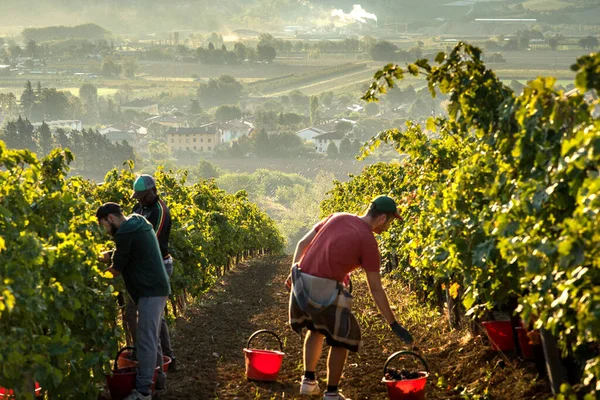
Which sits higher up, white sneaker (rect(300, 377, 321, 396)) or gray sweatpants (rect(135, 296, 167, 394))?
gray sweatpants (rect(135, 296, 167, 394))

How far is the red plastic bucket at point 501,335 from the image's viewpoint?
8.94 metres

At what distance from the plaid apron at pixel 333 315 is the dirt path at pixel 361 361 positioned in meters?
0.89

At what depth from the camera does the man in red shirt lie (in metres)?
7.41

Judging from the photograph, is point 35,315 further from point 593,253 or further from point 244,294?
point 244,294

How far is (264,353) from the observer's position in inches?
347

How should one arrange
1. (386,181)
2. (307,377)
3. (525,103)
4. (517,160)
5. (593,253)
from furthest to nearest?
(386,181), (307,377), (517,160), (525,103), (593,253)

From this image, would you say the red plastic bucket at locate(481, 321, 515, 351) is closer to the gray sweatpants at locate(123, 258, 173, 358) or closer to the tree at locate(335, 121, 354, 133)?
the gray sweatpants at locate(123, 258, 173, 358)

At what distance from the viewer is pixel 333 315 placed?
7.48m

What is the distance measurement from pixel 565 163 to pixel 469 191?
2.17 m

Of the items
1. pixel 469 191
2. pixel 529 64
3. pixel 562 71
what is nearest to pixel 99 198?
pixel 469 191

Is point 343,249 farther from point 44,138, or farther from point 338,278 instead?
point 44,138

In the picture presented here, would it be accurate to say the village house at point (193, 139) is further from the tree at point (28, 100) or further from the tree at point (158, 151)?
the tree at point (28, 100)

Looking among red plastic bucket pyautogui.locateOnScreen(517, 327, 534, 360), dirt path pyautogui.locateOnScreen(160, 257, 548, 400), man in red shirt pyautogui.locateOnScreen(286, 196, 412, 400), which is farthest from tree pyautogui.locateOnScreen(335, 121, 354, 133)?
man in red shirt pyautogui.locateOnScreen(286, 196, 412, 400)

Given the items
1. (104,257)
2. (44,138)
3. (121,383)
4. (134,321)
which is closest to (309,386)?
(121,383)
